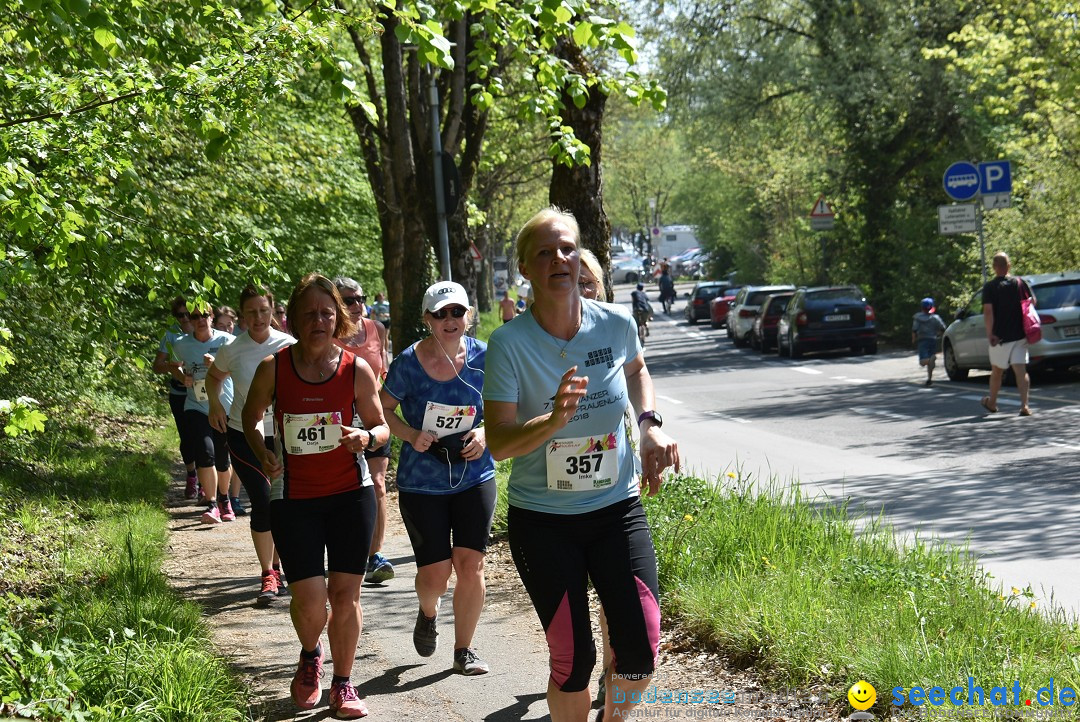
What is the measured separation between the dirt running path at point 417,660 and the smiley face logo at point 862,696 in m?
0.21

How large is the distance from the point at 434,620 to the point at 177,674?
4.63ft

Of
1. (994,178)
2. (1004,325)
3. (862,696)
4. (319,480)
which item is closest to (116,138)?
(319,480)

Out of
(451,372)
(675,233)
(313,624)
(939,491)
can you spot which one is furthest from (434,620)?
(675,233)

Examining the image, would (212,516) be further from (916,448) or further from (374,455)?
(916,448)

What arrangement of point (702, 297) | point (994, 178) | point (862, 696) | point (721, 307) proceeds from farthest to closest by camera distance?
point (702, 297) < point (721, 307) < point (994, 178) < point (862, 696)

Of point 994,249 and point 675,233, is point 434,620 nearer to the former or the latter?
point 994,249

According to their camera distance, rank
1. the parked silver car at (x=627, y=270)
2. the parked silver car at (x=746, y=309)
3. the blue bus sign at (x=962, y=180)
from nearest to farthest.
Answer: the blue bus sign at (x=962, y=180) < the parked silver car at (x=746, y=309) < the parked silver car at (x=627, y=270)

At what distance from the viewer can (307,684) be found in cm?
588

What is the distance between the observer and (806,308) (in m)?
30.4

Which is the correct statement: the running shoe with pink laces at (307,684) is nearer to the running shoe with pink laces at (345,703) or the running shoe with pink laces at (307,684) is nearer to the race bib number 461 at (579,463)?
the running shoe with pink laces at (345,703)

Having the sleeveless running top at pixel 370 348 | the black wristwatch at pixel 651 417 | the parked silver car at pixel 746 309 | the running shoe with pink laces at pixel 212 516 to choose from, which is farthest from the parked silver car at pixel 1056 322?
the parked silver car at pixel 746 309

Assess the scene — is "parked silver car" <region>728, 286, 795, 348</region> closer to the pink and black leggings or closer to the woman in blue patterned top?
the woman in blue patterned top

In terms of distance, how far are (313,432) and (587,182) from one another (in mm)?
5696

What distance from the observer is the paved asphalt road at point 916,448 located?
351 inches
